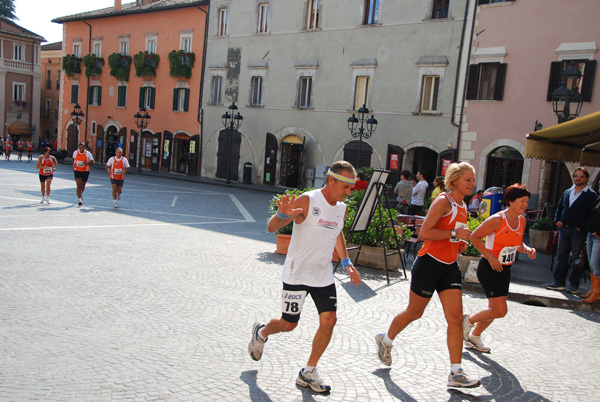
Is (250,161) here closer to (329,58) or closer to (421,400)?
(329,58)

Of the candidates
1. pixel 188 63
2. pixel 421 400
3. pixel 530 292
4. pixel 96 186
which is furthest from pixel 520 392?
pixel 188 63

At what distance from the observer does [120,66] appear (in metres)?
40.3

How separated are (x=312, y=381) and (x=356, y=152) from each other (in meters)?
23.3

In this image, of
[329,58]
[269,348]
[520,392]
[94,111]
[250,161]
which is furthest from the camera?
[94,111]

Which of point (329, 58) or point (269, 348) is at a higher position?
point (329, 58)

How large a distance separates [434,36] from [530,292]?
1829cm

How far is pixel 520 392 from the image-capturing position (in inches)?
186

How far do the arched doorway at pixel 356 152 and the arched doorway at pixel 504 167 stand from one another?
5987 mm

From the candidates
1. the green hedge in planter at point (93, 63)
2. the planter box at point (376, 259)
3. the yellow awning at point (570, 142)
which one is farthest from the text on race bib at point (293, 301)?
the green hedge in planter at point (93, 63)

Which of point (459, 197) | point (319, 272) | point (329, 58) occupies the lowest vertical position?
point (319, 272)

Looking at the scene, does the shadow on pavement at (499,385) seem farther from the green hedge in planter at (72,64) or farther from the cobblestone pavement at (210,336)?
the green hedge in planter at (72,64)

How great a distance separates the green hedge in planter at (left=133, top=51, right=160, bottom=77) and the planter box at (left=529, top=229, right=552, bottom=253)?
30.8m

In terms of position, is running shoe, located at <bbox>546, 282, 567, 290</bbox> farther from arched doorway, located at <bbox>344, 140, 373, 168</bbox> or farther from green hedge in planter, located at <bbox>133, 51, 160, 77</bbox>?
green hedge in planter, located at <bbox>133, 51, 160, 77</bbox>

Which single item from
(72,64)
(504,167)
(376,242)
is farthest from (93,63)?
(376,242)
